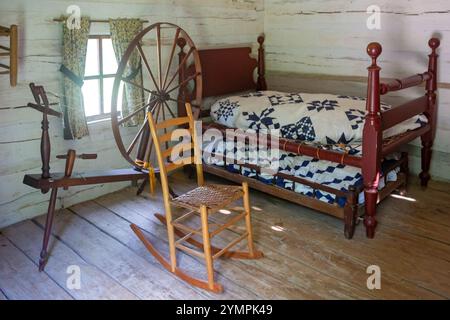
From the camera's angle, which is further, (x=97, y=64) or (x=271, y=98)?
(x=271, y=98)

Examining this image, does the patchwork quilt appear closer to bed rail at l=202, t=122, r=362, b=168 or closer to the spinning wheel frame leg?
bed rail at l=202, t=122, r=362, b=168

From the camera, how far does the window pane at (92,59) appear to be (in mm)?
3084

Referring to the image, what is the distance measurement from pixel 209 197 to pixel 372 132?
94 cm

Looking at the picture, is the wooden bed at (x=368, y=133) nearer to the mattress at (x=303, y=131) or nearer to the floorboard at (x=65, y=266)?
the mattress at (x=303, y=131)

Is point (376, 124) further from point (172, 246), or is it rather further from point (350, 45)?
point (350, 45)

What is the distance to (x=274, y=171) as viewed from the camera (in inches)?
115

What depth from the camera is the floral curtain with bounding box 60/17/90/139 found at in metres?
2.82

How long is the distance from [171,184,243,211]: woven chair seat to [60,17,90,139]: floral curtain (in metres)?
1.06

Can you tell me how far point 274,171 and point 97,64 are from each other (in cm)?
143

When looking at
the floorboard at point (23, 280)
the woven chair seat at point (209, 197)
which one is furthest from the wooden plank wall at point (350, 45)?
the floorboard at point (23, 280)
